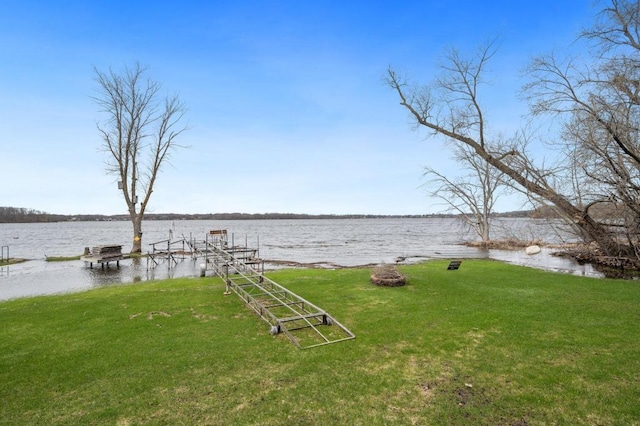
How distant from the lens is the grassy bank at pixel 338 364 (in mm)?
4969

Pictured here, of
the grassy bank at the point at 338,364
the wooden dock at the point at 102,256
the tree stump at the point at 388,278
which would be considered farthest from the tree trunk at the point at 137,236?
the tree stump at the point at 388,278

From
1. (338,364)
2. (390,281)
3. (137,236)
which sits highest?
(137,236)

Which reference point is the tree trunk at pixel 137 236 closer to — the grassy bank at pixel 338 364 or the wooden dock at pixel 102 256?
the wooden dock at pixel 102 256

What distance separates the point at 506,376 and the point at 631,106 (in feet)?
40.8

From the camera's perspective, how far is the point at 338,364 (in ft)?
21.2

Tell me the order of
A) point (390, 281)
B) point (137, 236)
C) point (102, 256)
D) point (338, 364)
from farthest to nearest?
point (137, 236) → point (102, 256) → point (390, 281) → point (338, 364)

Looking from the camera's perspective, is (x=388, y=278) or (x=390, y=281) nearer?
(x=390, y=281)

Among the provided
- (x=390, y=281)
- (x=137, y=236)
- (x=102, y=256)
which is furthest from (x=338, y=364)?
(x=137, y=236)

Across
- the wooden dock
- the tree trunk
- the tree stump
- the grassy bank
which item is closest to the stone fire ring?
the tree stump

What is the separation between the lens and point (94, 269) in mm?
22375

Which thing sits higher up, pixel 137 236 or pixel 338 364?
pixel 137 236

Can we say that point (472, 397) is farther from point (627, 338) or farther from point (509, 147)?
point (509, 147)

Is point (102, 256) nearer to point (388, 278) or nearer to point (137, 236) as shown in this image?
point (137, 236)

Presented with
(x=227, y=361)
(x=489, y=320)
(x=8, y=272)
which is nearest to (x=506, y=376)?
(x=489, y=320)
